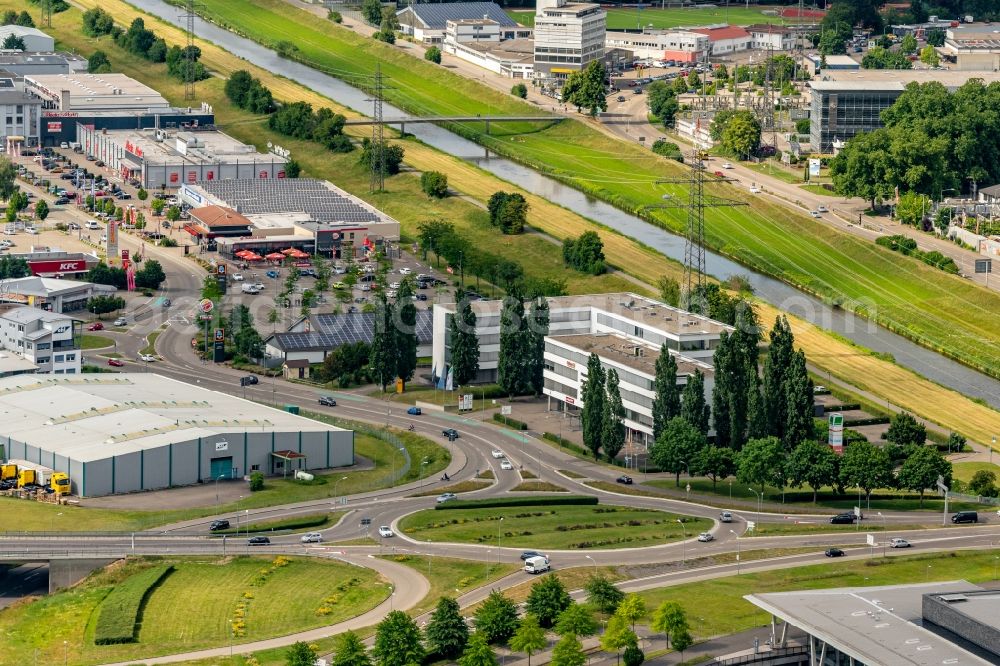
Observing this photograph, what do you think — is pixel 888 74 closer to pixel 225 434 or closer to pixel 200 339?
pixel 200 339

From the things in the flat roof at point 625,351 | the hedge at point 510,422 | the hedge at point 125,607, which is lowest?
the hedge at point 510,422

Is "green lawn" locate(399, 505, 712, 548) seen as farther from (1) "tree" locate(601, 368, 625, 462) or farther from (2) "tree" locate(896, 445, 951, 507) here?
(2) "tree" locate(896, 445, 951, 507)

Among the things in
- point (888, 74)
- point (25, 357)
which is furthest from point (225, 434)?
point (888, 74)

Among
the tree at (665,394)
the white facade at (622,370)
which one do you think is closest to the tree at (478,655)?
the tree at (665,394)

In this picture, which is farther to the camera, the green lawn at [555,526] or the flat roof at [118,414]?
the flat roof at [118,414]

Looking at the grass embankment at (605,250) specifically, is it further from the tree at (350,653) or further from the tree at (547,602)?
the tree at (350,653)

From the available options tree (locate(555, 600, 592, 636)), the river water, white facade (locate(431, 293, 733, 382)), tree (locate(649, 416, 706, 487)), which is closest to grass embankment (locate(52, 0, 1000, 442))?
the river water
